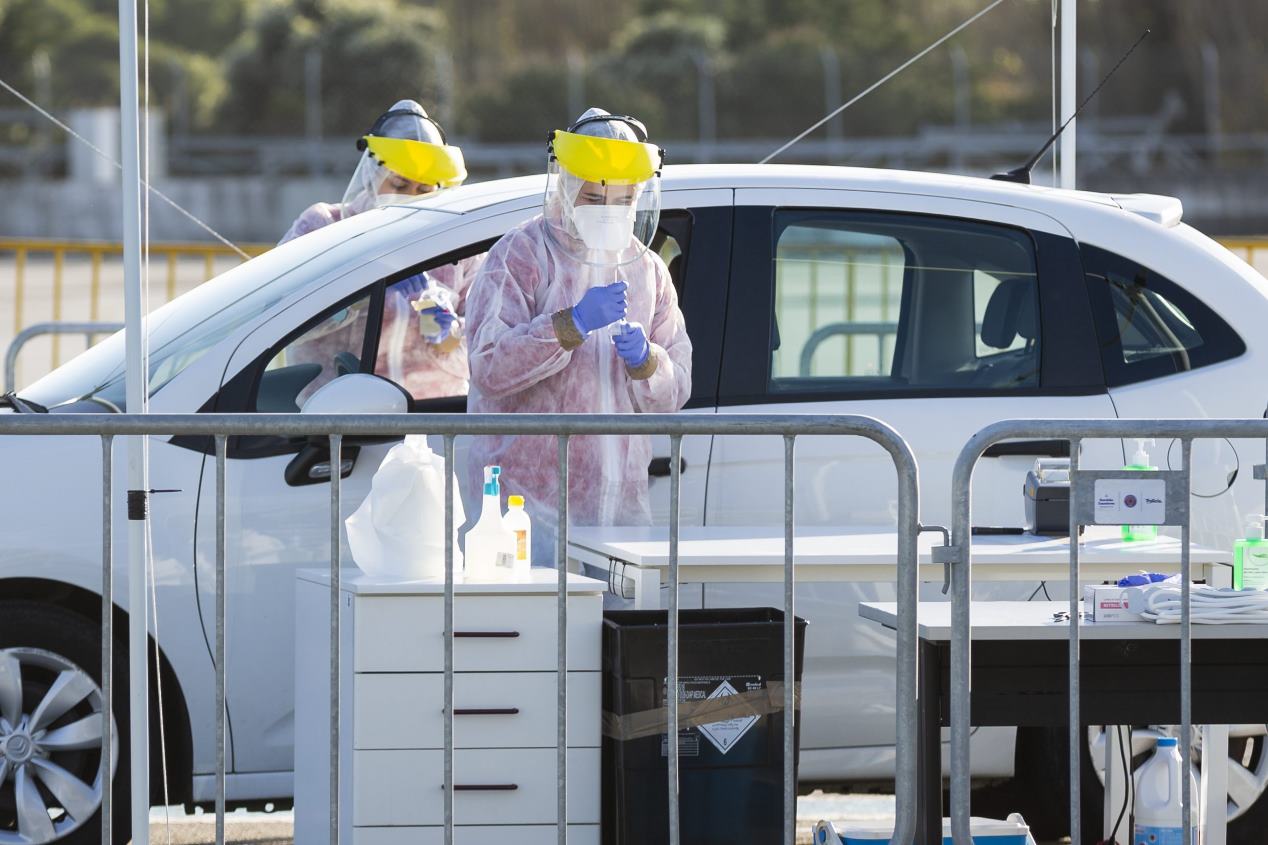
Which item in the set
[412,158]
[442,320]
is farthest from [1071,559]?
[412,158]

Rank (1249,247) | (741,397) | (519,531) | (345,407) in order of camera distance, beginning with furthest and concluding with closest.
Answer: (1249,247) < (741,397) < (345,407) < (519,531)

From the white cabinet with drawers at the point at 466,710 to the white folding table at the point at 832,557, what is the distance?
0.24 m

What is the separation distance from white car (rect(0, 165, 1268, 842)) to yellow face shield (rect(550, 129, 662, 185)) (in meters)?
0.34

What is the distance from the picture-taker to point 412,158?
592cm

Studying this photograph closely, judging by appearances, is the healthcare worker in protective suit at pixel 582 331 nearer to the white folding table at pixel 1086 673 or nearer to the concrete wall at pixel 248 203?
the white folding table at pixel 1086 673

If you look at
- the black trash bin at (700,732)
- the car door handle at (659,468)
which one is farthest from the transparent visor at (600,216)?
the black trash bin at (700,732)

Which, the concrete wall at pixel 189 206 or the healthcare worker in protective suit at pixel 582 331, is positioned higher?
the concrete wall at pixel 189 206

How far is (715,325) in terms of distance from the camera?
16.6 ft

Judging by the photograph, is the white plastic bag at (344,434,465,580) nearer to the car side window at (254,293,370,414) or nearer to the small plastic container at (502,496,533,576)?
the small plastic container at (502,496,533,576)

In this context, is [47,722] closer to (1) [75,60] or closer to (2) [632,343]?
(2) [632,343]

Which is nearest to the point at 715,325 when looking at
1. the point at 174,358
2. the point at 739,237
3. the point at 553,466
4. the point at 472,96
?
the point at 739,237

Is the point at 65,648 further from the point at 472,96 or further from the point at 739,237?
the point at 472,96

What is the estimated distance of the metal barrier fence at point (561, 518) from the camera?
3.62 meters

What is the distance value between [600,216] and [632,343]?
42cm
